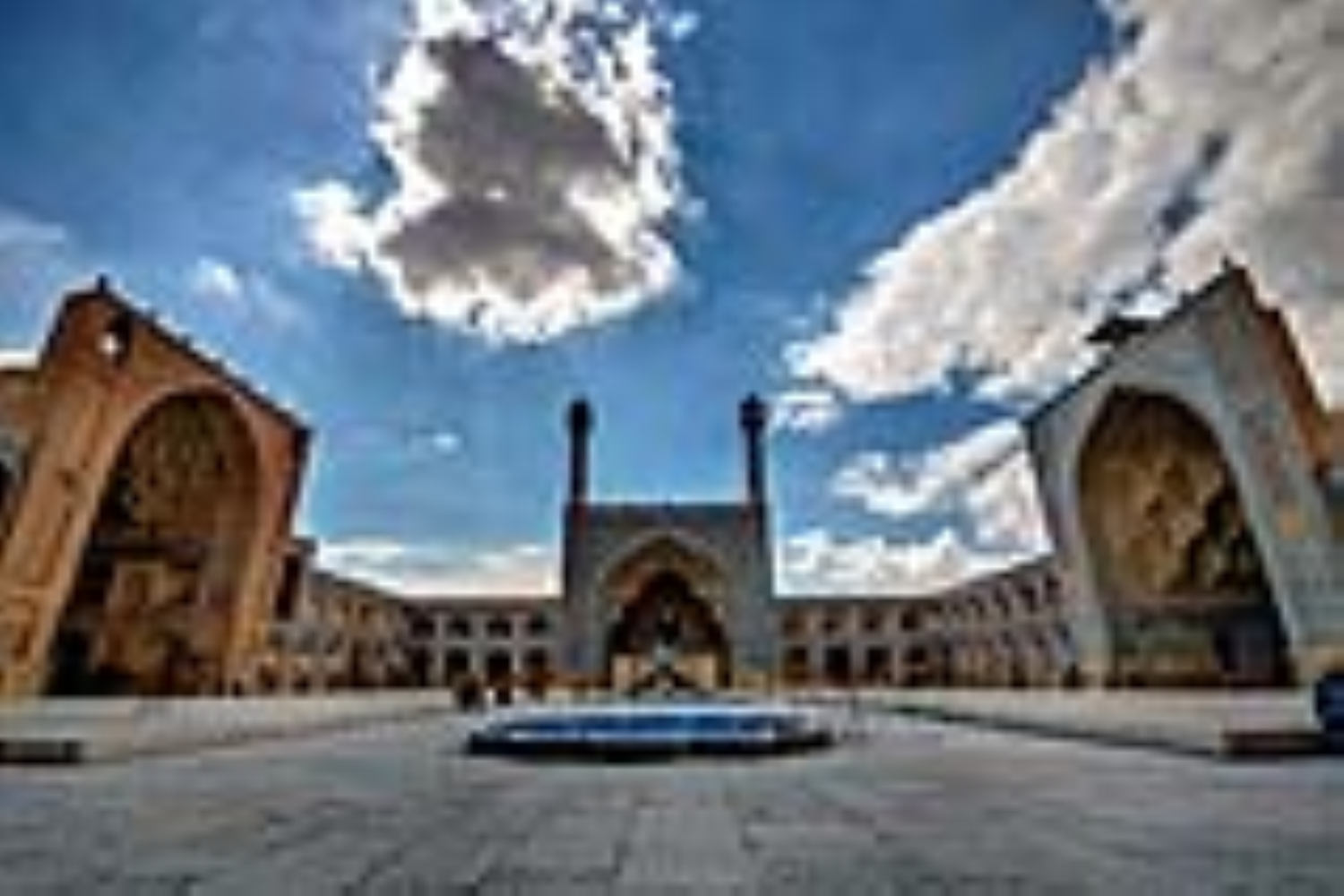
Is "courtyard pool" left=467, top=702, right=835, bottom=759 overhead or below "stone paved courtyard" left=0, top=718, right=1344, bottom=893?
overhead

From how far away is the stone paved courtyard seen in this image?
445cm

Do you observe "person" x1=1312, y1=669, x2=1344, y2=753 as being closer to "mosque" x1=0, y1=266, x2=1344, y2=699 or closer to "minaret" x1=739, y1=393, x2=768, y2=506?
"mosque" x1=0, y1=266, x2=1344, y2=699

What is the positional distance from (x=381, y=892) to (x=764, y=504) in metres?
52.6

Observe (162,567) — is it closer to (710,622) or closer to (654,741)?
(654,741)

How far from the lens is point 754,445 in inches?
2334

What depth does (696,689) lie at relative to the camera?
56.6 meters

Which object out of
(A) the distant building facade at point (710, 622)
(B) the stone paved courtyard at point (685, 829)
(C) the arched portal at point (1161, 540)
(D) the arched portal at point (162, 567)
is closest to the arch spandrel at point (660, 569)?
(A) the distant building facade at point (710, 622)

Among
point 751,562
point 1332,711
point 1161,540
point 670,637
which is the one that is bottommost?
point 1332,711

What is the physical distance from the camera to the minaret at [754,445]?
57.2 m

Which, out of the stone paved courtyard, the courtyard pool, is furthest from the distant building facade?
the stone paved courtyard

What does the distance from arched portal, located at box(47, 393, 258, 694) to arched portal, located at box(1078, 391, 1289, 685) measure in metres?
27.0

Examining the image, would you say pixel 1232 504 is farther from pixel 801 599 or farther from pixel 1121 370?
pixel 801 599

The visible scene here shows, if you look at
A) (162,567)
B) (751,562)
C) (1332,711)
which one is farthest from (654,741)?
(751,562)

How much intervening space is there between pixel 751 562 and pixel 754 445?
756 cm
